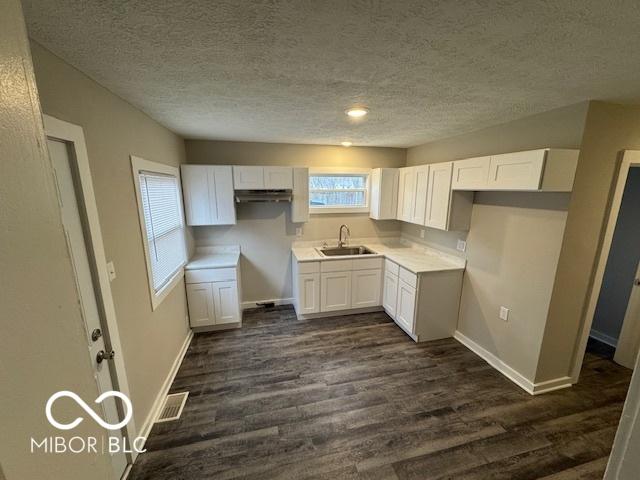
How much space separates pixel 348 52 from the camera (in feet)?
3.97

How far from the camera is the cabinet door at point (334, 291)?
3.48 m

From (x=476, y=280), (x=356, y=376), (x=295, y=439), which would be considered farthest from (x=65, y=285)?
(x=476, y=280)

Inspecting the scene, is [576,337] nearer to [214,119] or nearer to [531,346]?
[531,346]

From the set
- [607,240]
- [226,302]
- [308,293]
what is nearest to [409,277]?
[308,293]

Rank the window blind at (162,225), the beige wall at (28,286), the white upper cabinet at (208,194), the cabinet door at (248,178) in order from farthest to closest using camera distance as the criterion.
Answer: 1. the cabinet door at (248,178)
2. the white upper cabinet at (208,194)
3. the window blind at (162,225)
4. the beige wall at (28,286)

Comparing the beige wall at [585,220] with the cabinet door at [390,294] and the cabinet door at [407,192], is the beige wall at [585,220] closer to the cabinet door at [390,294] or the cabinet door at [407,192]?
the cabinet door at [390,294]

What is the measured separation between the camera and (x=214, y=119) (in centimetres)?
235

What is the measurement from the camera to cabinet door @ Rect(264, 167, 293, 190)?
3.34 metres

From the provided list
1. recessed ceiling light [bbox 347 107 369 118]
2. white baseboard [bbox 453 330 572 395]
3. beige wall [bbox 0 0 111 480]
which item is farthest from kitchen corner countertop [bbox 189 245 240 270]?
white baseboard [bbox 453 330 572 395]

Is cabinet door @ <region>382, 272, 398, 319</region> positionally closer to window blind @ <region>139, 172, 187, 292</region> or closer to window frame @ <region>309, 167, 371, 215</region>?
window frame @ <region>309, 167, 371, 215</region>

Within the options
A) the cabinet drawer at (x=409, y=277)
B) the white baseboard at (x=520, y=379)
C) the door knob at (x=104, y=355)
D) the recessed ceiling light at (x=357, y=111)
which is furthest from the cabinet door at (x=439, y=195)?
the door knob at (x=104, y=355)

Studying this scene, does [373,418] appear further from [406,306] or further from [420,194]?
[420,194]

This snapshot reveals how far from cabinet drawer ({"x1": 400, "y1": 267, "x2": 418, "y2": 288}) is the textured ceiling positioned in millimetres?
1738

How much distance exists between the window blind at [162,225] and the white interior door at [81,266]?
2.38 ft
